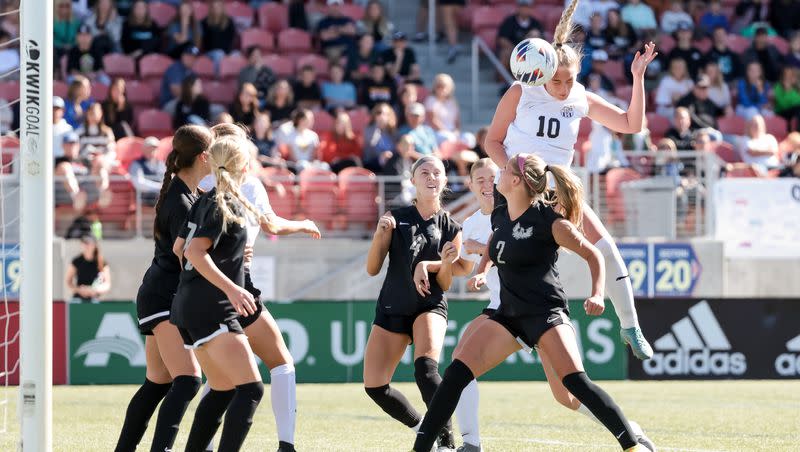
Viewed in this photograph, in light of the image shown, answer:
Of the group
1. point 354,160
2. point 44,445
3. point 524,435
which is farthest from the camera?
point 354,160

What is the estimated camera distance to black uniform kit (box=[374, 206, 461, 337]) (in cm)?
827

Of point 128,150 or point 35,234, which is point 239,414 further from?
point 128,150

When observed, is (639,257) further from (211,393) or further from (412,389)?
(211,393)

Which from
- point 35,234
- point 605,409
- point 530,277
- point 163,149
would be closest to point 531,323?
point 530,277

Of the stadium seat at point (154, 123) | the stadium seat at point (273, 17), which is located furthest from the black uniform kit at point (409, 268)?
the stadium seat at point (273, 17)

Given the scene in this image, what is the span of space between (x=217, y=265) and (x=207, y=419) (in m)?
0.82

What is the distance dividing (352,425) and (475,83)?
11.5 m

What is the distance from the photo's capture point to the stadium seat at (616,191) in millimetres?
17969

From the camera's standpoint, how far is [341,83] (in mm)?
20359

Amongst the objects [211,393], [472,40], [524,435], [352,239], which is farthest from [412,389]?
[472,40]

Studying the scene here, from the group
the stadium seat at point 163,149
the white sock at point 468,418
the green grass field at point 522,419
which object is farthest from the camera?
the stadium seat at point 163,149

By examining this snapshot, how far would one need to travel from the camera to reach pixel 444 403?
7.12 m

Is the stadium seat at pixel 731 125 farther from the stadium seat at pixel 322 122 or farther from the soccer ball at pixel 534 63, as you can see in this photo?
the soccer ball at pixel 534 63

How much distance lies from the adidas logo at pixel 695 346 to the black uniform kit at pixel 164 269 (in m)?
9.99
